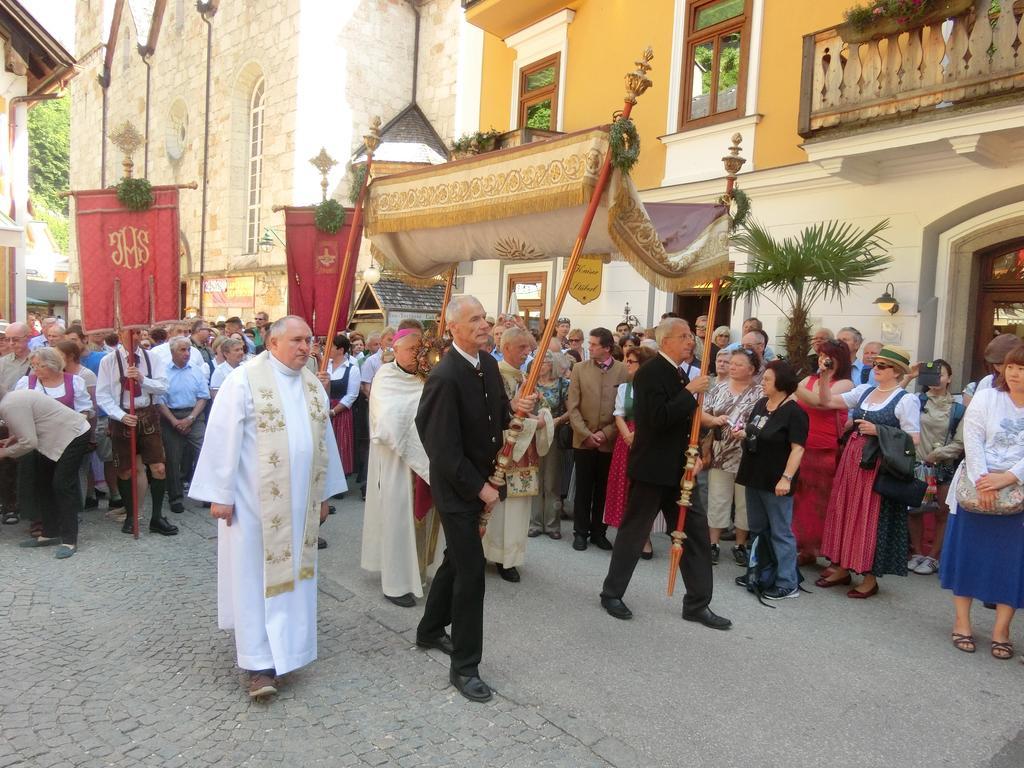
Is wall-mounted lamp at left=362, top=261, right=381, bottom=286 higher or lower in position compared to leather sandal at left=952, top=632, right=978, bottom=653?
higher

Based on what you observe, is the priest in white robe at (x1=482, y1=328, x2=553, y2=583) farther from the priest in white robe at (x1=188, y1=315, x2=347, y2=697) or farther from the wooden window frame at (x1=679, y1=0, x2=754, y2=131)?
the wooden window frame at (x1=679, y1=0, x2=754, y2=131)

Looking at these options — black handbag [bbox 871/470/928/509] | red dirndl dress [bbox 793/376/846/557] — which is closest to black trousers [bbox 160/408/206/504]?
red dirndl dress [bbox 793/376/846/557]

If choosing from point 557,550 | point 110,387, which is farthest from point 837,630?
point 110,387

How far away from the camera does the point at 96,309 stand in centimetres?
663

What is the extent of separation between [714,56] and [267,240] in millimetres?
16709

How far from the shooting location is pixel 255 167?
26781 mm

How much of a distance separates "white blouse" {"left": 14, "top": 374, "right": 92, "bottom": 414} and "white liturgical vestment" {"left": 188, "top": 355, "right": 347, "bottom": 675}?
3487mm

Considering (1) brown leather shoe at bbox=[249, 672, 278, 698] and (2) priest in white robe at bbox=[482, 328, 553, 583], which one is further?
(2) priest in white robe at bbox=[482, 328, 553, 583]

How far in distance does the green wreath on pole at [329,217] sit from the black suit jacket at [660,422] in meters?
3.71

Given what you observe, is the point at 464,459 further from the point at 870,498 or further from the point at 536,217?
the point at 870,498

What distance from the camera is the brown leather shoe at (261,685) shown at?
3.61 m

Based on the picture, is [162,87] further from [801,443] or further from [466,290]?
[801,443]

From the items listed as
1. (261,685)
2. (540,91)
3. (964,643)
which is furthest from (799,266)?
(540,91)

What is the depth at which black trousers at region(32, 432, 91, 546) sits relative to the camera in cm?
605
